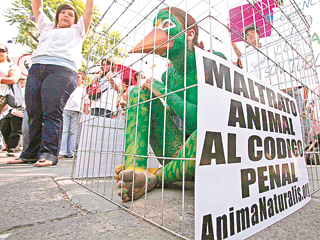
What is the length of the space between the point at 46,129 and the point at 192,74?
1439mm

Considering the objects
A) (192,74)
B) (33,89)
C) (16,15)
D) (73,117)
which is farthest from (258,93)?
(16,15)

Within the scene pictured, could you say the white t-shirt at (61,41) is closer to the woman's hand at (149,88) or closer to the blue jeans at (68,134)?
the woman's hand at (149,88)

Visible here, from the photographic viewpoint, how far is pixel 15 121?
273cm

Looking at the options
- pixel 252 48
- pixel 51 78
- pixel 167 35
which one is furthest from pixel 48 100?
pixel 252 48

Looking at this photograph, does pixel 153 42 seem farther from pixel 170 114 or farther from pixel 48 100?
pixel 48 100

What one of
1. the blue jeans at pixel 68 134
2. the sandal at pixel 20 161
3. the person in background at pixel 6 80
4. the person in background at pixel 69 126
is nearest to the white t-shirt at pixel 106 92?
the sandal at pixel 20 161

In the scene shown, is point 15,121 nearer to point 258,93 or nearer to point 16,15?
point 258,93

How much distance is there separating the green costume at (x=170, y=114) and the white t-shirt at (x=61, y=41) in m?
1.14

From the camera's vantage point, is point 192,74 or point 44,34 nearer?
point 192,74

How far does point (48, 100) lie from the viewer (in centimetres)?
158

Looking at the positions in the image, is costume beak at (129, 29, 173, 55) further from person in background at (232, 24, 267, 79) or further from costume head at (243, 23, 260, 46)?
costume head at (243, 23, 260, 46)

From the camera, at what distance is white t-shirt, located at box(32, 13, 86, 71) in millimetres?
1644

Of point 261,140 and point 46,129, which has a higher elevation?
point 46,129

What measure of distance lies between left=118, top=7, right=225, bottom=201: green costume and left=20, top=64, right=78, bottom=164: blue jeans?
3.32 ft
